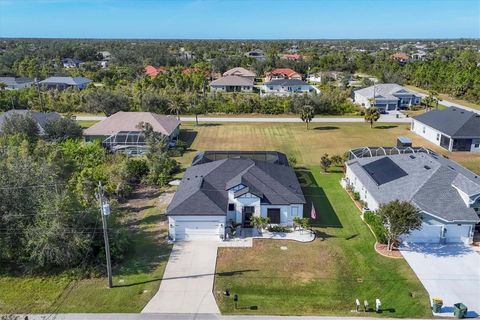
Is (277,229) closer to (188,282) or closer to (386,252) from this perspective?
(386,252)

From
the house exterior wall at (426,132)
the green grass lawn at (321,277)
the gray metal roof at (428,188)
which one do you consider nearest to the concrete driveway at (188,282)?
the green grass lawn at (321,277)

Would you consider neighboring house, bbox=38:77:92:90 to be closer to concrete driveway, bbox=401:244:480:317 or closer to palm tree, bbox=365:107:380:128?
palm tree, bbox=365:107:380:128

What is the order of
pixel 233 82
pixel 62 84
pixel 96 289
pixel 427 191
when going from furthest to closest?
pixel 233 82
pixel 62 84
pixel 427 191
pixel 96 289

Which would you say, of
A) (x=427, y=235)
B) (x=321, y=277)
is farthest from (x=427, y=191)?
(x=321, y=277)

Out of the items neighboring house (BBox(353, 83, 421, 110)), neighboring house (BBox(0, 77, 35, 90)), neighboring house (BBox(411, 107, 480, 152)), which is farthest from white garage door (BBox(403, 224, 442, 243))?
neighboring house (BBox(0, 77, 35, 90))

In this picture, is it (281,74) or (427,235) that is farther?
(281,74)

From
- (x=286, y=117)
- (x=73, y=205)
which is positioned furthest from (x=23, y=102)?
(x=73, y=205)

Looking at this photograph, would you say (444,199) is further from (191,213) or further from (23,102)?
(23,102)
